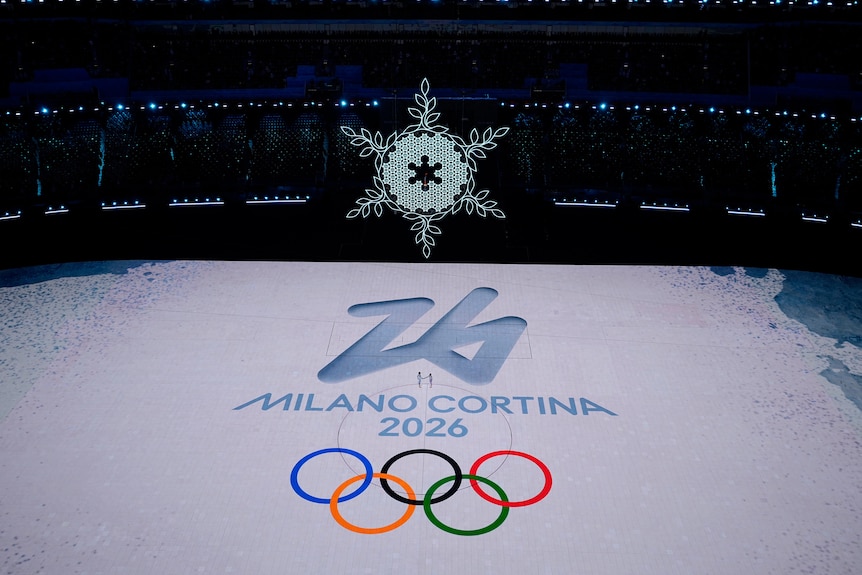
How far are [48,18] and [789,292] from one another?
14.9 meters

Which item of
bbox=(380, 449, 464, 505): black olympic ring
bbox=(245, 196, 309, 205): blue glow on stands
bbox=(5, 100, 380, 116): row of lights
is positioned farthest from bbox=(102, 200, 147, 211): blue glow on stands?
bbox=(380, 449, 464, 505): black olympic ring

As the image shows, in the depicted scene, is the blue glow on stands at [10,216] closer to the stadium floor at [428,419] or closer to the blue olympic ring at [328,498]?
the stadium floor at [428,419]

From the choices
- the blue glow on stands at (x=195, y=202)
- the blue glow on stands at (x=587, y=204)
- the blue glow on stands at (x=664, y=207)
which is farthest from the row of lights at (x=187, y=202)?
the blue glow on stands at (x=664, y=207)

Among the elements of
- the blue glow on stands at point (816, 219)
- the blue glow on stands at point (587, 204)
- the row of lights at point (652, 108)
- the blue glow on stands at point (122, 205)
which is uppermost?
the row of lights at point (652, 108)

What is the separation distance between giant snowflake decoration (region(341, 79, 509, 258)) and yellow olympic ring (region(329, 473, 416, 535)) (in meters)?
5.26

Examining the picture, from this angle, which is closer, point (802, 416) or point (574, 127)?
point (802, 416)

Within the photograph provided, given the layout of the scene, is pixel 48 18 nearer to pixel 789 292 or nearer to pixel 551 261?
pixel 551 261

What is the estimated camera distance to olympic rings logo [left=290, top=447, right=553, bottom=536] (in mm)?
7234

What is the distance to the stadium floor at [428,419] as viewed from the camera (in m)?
7.02

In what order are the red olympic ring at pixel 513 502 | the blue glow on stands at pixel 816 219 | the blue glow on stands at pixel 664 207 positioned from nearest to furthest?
the red olympic ring at pixel 513 502 → the blue glow on stands at pixel 816 219 → the blue glow on stands at pixel 664 207

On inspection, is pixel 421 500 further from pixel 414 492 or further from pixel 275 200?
pixel 275 200

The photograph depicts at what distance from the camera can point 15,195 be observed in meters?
12.3

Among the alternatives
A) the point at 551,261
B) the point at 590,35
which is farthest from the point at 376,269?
the point at 590,35

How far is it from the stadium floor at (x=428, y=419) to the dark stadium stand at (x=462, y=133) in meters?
0.73
